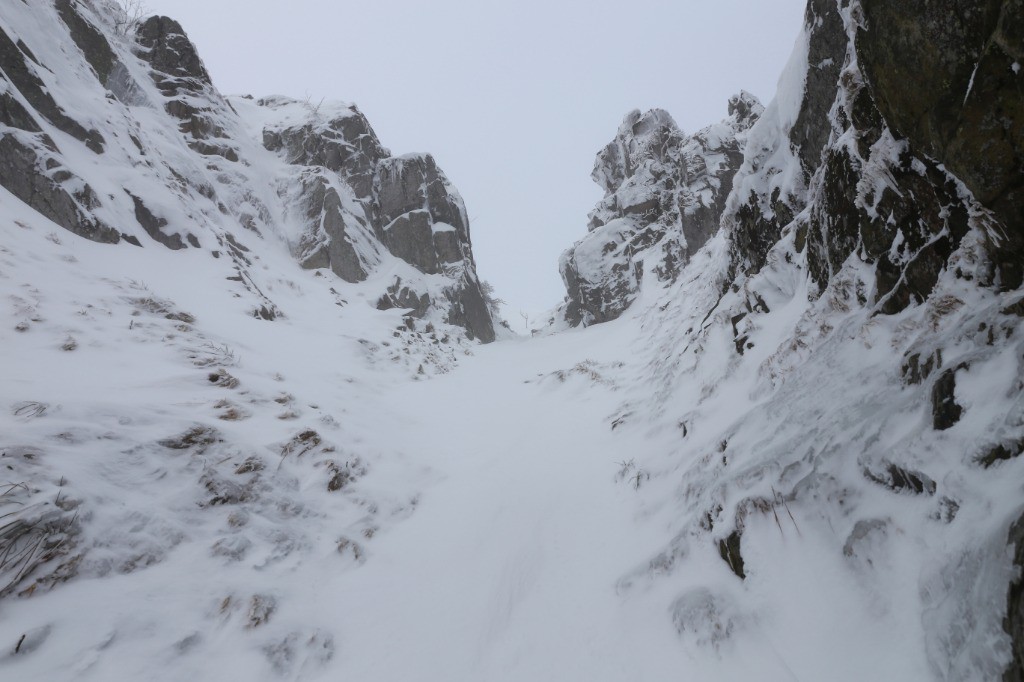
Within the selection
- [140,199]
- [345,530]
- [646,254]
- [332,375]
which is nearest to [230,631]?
[345,530]

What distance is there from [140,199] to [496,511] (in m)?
18.1

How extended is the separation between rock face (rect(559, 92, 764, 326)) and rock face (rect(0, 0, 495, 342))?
10.5 meters

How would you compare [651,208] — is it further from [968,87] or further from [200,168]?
[968,87]

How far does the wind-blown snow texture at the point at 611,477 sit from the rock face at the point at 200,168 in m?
4.17

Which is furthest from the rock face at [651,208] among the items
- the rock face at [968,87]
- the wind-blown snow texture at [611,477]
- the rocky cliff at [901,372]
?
the rock face at [968,87]

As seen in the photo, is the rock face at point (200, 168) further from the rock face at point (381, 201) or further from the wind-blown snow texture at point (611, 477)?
the wind-blown snow texture at point (611, 477)

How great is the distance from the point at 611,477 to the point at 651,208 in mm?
38727

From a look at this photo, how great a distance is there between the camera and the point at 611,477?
593 centimetres

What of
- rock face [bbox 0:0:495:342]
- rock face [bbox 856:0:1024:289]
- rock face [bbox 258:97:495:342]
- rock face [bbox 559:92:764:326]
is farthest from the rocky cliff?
rock face [bbox 258:97:495:342]

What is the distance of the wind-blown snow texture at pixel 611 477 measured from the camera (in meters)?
2.49

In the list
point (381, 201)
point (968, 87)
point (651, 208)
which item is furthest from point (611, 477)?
point (651, 208)

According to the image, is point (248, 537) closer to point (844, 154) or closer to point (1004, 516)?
point (1004, 516)

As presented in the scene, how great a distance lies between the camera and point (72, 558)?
3.35 m

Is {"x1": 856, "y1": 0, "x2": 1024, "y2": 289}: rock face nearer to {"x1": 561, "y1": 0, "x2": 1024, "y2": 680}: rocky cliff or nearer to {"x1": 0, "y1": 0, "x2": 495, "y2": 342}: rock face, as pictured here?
{"x1": 561, "y1": 0, "x2": 1024, "y2": 680}: rocky cliff
